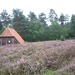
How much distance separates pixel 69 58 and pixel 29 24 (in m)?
31.8

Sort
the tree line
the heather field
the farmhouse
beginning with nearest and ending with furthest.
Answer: the heather field → the farmhouse → the tree line

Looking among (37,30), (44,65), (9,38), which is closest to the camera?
(44,65)

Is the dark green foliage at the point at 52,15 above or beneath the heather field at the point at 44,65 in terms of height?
above

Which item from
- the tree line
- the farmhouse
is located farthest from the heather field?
the tree line

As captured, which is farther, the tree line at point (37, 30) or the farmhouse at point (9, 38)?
the tree line at point (37, 30)

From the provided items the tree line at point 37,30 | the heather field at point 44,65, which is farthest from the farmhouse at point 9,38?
the heather field at point 44,65

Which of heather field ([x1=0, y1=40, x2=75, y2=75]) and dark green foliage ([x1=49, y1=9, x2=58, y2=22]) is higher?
dark green foliage ([x1=49, y1=9, x2=58, y2=22])

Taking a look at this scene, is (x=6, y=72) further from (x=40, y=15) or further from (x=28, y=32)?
(x=40, y=15)

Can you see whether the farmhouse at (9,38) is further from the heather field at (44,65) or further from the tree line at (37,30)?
the heather field at (44,65)

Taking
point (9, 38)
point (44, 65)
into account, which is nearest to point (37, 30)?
point (9, 38)

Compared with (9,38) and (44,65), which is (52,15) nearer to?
(9,38)

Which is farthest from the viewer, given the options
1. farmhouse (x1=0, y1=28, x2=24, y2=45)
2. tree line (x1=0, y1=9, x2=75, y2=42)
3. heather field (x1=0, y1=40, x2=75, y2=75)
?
tree line (x1=0, y1=9, x2=75, y2=42)

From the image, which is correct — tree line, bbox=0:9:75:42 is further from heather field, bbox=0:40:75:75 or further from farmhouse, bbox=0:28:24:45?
heather field, bbox=0:40:75:75

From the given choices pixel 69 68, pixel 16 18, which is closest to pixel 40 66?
pixel 69 68
